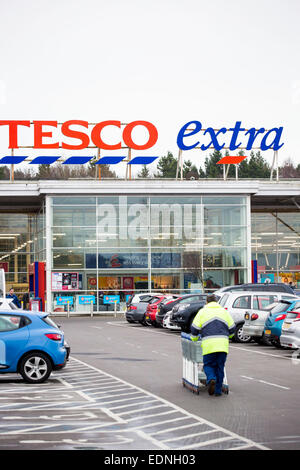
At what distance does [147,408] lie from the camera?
1178cm

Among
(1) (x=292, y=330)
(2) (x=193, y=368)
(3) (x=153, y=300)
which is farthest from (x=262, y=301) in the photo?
(2) (x=193, y=368)

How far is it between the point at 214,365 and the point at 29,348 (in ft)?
12.0

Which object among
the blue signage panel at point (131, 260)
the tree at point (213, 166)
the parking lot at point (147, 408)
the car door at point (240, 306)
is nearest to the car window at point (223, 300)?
the car door at point (240, 306)

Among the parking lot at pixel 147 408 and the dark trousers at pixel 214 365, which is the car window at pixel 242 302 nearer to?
the parking lot at pixel 147 408

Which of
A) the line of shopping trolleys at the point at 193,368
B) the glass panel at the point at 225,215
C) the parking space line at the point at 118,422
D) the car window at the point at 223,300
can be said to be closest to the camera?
the parking space line at the point at 118,422

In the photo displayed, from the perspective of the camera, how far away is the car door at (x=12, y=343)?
14805 millimetres

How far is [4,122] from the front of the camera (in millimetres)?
47969

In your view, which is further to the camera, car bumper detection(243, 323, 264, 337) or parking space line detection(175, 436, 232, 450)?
car bumper detection(243, 323, 264, 337)

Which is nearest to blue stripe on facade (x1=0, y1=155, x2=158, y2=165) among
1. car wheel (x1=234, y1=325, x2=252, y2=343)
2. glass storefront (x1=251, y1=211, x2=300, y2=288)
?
glass storefront (x1=251, y1=211, x2=300, y2=288)

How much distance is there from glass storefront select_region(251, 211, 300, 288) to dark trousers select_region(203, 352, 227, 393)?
143 feet

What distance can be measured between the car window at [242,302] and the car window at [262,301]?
0.19 meters

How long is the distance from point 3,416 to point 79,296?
37.0m

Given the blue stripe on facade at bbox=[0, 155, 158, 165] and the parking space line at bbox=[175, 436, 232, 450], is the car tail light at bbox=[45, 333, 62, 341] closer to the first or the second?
the parking space line at bbox=[175, 436, 232, 450]

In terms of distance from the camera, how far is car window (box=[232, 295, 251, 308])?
993 inches
